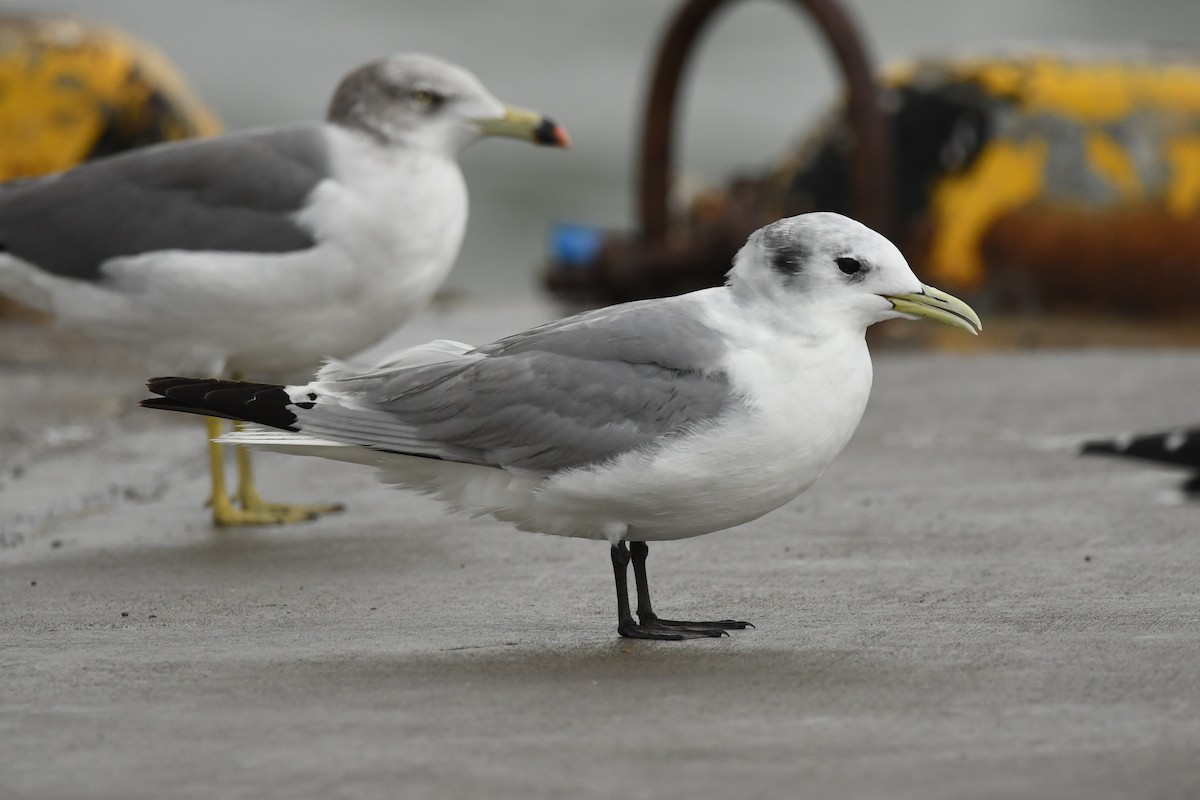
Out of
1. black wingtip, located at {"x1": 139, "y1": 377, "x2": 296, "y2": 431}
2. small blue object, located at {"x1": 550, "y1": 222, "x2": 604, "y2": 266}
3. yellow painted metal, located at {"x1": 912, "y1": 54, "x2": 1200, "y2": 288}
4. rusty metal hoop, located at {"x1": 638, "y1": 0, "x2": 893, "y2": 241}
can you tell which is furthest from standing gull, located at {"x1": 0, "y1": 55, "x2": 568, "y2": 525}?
small blue object, located at {"x1": 550, "y1": 222, "x2": 604, "y2": 266}

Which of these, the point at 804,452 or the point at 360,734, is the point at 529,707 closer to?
the point at 360,734

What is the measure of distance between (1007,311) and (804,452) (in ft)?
21.6

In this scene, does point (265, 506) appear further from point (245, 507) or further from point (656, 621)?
point (656, 621)

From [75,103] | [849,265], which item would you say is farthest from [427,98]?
[75,103]

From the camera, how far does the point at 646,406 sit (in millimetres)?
3945

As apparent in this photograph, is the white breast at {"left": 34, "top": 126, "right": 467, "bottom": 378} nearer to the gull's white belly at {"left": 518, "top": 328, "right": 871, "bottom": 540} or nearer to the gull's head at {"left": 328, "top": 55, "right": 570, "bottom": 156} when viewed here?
the gull's head at {"left": 328, "top": 55, "right": 570, "bottom": 156}

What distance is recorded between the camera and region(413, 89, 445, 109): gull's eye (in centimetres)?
623

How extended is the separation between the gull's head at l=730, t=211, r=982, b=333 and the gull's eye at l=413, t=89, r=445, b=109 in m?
2.48

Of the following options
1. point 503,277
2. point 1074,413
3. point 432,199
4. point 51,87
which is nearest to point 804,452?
point 432,199

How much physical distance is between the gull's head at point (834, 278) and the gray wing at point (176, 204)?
2262 mm

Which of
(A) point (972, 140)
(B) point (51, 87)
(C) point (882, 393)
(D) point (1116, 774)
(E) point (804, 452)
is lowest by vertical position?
(D) point (1116, 774)

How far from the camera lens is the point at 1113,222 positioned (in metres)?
10.0

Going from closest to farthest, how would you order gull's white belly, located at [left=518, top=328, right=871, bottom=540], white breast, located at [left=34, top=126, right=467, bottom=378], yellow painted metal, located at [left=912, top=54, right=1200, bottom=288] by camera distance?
1. gull's white belly, located at [left=518, top=328, right=871, bottom=540]
2. white breast, located at [left=34, top=126, right=467, bottom=378]
3. yellow painted metal, located at [left=912, top=54, right=1200, bottom=288]

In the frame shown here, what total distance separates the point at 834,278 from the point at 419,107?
8.59 ft
